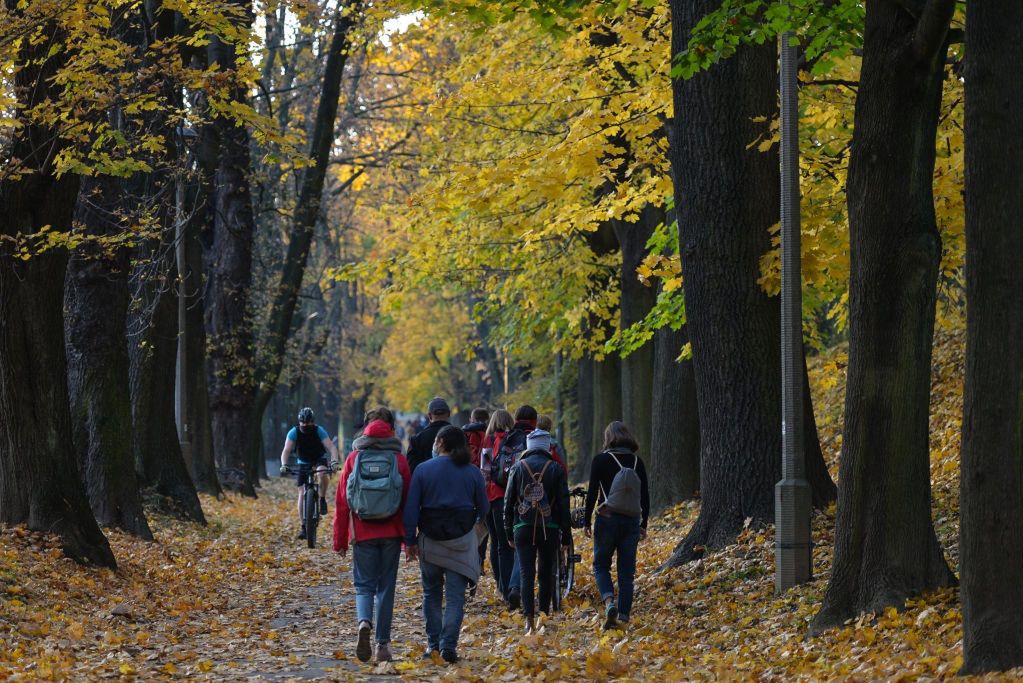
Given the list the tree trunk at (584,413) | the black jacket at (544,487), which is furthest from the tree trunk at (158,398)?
the tree trunk at (584,413)

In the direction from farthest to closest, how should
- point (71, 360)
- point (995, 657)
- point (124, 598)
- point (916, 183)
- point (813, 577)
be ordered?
point (71, 360) → point (124, 598) → point (813, 577) → point (916, 183) → point (995, 657)

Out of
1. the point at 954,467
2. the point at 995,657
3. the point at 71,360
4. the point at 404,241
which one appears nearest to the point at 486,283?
the point at 404,241

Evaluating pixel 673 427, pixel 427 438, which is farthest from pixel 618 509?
→ pixel 673 427

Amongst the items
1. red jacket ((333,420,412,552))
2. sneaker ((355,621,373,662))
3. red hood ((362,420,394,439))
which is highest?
red hood ((362,420,394,439))

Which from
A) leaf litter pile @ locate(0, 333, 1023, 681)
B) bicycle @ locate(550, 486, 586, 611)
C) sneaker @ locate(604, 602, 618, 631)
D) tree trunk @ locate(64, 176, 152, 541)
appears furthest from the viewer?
tree trunk @ locate(64, 176, 152, 541)

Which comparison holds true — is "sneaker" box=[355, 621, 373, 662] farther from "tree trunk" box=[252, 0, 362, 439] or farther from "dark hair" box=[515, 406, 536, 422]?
"tree trunk" box=[252, 0, 362, 439]

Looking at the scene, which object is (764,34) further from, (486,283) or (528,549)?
(486,283)

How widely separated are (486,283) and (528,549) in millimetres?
16341

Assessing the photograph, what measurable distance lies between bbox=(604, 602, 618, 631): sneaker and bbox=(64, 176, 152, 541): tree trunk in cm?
775

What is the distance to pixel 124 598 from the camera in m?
14.1

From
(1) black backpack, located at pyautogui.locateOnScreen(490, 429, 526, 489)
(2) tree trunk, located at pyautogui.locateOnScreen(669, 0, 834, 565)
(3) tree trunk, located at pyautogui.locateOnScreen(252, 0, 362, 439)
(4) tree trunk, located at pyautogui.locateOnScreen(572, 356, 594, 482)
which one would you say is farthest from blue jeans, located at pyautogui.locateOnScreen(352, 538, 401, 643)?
(4) tree trunk, located at pyautogui.locateOnScreen(572, 356, 594, 482)

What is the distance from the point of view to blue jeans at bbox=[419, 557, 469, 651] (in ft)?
36.3

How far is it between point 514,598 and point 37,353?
5.40 m

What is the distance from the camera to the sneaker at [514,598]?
46.4ft
